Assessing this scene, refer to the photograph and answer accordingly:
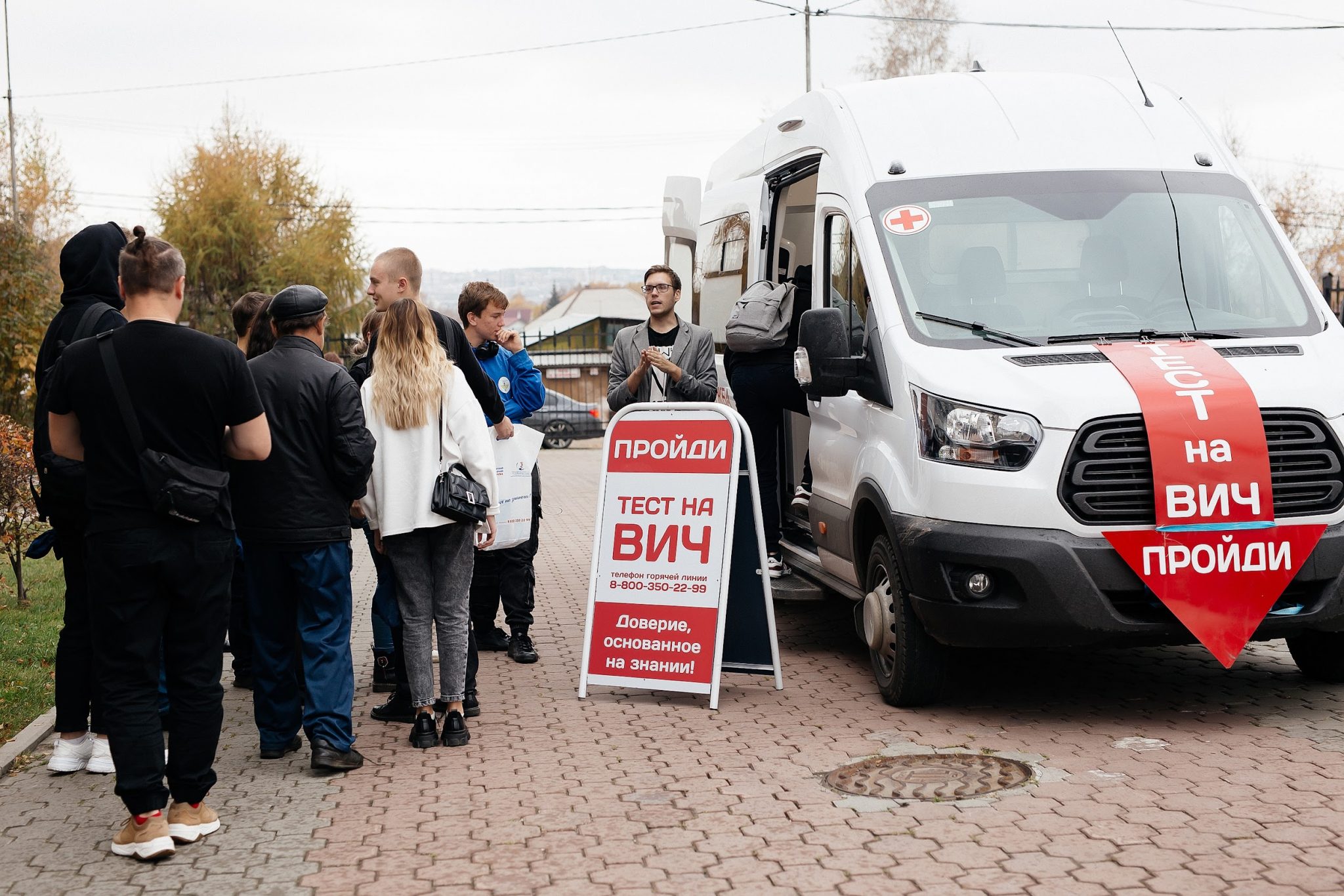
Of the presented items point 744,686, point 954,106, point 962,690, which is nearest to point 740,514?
point 744,686

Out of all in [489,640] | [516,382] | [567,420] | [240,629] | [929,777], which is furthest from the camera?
[567,420]

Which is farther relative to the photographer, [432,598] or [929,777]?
[432,598]

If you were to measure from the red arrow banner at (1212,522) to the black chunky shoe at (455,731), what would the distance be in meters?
2.87

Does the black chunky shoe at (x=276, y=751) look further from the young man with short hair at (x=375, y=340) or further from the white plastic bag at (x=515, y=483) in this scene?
the white plastic bag at (x=515, y=483)

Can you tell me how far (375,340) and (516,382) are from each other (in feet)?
5.03

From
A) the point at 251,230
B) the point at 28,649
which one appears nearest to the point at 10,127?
the point at 251,230

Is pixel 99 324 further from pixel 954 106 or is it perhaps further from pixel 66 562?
pixel 954 106

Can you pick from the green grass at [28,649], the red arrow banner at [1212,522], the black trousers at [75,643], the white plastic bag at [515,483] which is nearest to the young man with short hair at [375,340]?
the white plastic bag at [515,483]

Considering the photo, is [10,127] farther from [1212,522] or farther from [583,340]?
[1212,522]

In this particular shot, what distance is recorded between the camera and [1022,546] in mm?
5863

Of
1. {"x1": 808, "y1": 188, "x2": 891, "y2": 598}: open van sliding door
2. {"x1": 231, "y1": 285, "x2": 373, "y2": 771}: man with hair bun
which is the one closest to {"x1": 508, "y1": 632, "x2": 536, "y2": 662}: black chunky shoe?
{"x1": 808, "y1": 188, "x2": 891, "y2": 598}: open van sliding door

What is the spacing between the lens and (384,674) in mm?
7434

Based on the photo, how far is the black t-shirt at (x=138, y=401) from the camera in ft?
15.9

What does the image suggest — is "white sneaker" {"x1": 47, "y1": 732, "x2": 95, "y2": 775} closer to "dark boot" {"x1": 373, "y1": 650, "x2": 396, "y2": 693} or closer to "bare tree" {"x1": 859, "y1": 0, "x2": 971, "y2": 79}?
"dark boot" {"x1": 373, "y1": 650, "x2": 396, "y2": 693}
